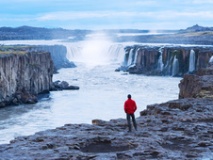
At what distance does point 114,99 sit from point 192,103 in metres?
27.2

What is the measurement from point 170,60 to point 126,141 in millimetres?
63807

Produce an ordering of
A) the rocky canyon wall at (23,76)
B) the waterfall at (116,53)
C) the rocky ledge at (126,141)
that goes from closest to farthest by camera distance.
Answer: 1. the rocky ledge at (126,141)
2. the rocky canyon wall at (23,76)
3. the waterfall at (116,53)

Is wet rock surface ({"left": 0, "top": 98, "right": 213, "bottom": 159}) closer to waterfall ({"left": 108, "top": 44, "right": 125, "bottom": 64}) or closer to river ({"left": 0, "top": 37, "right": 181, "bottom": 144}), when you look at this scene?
Answer: river ({"left": 0, "top": 37, "right": 181, "bottom": 144})

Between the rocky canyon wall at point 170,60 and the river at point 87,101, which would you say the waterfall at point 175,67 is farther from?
the river at point 87,101

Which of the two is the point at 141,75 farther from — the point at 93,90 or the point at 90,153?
the point at 90,153

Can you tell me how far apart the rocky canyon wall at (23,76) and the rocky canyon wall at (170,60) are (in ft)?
71.8

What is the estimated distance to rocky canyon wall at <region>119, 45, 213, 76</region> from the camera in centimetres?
7606

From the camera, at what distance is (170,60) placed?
80.6 m

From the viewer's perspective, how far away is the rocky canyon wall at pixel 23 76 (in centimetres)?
4969

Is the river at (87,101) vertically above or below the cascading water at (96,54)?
below

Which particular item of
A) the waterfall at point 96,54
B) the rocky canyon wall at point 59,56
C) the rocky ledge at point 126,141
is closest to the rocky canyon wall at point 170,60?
the rocky canyon wall at point 59,56

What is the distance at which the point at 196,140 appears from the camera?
17.9 m

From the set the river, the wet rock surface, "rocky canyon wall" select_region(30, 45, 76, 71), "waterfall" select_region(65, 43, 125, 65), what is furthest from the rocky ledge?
"waterfall" select_region(65, 43, 125, 65)

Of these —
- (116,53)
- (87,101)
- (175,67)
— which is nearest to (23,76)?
(87,101)
